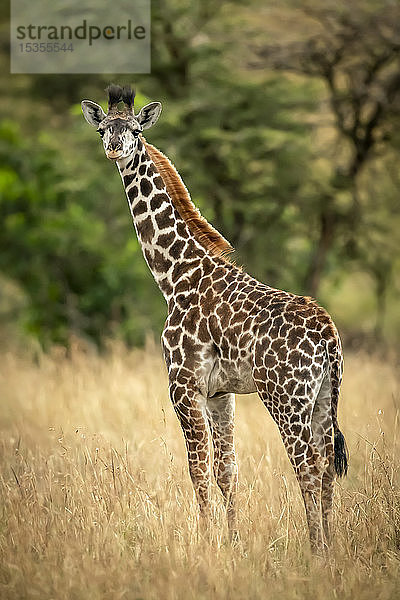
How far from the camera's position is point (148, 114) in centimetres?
621

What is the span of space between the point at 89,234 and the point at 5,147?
2871 mm

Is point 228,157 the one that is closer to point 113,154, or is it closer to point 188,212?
point 188,212

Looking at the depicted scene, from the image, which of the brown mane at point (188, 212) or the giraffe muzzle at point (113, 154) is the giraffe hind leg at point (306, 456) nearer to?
the brown mane at point (188, 212)

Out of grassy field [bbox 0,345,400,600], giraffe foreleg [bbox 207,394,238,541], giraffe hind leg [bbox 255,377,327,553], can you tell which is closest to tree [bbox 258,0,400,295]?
grassy field [bbox 0,345,400,600]

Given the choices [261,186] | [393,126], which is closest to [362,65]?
[393,126]

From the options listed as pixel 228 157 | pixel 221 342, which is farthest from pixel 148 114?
pixel 228 157

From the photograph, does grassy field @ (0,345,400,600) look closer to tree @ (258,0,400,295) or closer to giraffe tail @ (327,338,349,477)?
giraffe tail @ (327,338,349,477)

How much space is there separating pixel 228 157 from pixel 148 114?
7851mm

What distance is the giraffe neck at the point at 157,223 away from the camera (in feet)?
20.3

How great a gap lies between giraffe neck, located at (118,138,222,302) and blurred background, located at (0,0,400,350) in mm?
6807

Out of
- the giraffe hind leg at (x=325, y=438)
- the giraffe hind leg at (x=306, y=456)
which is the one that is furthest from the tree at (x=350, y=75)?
the giraffe hind leg at (x=306, y=456)

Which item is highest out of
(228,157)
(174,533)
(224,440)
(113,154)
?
(228,157)

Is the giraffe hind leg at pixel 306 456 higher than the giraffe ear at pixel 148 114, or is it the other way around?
the giraffe ear at pixel 148 114

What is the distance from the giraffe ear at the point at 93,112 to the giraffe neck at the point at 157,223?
0.38 metres
